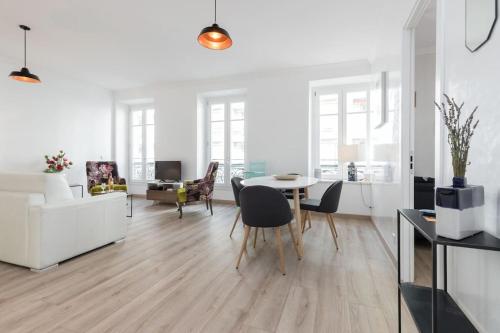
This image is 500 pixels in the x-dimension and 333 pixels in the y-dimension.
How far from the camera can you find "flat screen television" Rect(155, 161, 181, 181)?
18.7ft

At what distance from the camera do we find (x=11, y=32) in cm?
354

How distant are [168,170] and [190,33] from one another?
3.24m

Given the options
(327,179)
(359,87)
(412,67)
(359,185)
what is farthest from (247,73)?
(412,67)

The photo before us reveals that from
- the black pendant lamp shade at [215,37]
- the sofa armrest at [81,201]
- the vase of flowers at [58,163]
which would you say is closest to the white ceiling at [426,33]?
the black pendant lamp shade at [215,37]

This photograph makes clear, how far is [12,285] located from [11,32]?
3.74 metres

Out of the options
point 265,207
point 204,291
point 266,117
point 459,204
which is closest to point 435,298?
point 459,204

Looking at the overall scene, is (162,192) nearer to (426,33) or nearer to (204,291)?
(204,291)

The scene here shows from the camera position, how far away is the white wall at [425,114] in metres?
3.74

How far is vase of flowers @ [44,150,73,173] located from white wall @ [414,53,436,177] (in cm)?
663

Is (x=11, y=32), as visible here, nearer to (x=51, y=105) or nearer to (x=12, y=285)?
(x=51, y=105)

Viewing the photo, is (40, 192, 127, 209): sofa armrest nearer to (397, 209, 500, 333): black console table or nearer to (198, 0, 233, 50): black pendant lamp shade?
(198, 0, 233, 50): black pendant lamp shade

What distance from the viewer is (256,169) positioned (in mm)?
5031

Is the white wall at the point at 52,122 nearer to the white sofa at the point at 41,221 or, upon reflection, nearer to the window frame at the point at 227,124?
the white sofa at the point at 41,221

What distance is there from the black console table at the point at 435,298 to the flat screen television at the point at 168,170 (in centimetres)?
510
